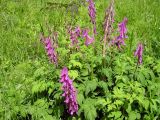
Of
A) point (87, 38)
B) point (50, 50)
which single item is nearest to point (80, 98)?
point (50, 50)

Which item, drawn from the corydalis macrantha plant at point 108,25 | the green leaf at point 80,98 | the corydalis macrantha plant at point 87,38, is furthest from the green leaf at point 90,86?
the corydalis macrantha plant at point 87,38

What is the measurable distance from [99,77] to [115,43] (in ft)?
1.40

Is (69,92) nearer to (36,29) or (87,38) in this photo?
(87,38)

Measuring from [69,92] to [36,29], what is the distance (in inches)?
112

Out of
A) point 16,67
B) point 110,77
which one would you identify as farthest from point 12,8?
point 110,77

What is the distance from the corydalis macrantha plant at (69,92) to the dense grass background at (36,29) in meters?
0.50

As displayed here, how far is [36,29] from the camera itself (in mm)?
6145

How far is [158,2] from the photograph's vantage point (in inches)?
281

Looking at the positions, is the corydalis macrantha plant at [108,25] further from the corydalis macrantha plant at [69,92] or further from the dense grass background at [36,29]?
the corydalis macrantha plant at [69,92]

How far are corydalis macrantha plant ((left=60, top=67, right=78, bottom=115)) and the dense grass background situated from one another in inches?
19.5

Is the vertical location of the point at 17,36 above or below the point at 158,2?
below

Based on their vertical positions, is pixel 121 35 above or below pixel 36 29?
below

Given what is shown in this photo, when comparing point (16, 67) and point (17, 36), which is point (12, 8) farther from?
point (16, 67)

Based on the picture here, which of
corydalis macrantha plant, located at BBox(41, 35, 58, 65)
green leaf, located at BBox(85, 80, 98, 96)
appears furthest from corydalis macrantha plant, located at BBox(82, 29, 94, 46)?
green leaf, located at BBox(85, 80, 98, 96)
